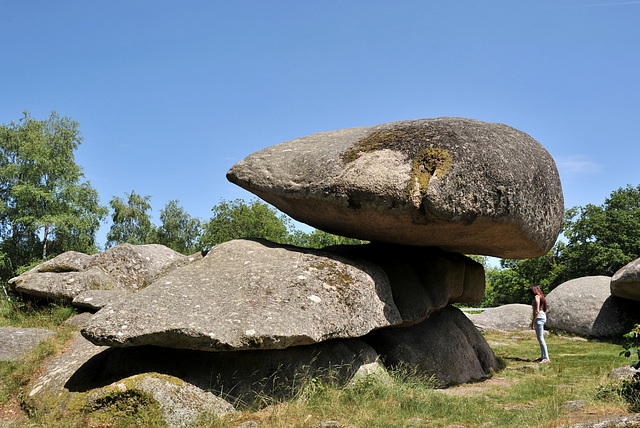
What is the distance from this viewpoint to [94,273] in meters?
13.1

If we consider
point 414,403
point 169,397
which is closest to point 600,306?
point 414,403

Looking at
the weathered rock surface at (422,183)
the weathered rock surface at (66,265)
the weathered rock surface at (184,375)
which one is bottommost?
the weathered rock surface at (184,375)

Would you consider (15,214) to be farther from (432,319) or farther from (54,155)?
(432,319)

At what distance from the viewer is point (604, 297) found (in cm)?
1900

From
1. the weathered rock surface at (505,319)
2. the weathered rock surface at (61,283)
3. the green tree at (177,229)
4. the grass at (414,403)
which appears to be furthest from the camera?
the green tree at (177,229)

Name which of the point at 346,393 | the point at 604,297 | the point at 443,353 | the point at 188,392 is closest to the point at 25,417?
the point at 188,392

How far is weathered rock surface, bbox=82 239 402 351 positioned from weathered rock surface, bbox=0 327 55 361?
12.0 feet

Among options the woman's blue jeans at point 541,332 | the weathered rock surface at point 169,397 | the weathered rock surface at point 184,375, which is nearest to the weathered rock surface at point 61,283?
the weathered rock surface at point 184,375

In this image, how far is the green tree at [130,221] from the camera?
178 ft

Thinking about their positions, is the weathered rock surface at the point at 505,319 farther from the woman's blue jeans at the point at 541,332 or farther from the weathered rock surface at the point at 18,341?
the weathered rock surface at the point at 18,341

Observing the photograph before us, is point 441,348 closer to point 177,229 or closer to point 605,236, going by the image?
point 605,236

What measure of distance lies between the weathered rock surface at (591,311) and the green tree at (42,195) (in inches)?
1238

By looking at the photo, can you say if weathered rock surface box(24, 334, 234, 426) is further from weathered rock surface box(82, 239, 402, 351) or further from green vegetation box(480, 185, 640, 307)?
green vegetation box(480, 185, 640, 307)

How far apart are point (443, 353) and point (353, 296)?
10.4ft
